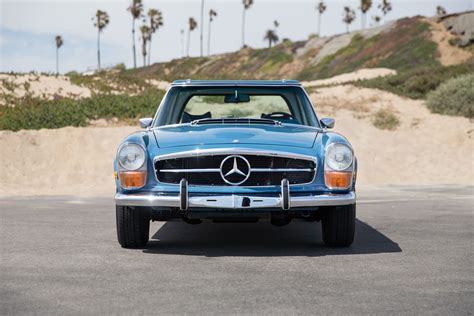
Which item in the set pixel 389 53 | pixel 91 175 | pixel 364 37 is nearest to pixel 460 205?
pixel 91 175

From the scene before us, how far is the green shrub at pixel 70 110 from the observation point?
23.1m

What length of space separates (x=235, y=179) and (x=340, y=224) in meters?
1.08

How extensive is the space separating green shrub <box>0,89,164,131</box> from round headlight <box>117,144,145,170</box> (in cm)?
1632

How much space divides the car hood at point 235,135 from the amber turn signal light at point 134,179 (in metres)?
0.33

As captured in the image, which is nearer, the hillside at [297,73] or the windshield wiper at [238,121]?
the windshield wiper at [238,121]

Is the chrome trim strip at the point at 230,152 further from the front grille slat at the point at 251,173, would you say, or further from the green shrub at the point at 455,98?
the green shrub at the point at 455,98

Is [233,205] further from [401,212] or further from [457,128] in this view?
[457,128]

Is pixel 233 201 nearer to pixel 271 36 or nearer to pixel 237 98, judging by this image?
pixel 237 98

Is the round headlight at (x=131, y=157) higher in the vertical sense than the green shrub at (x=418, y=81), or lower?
lower

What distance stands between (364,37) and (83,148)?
57.1m

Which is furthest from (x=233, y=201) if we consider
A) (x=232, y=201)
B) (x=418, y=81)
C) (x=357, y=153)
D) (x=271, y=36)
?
(x=271, y=36)

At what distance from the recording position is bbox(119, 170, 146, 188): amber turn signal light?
22.5ft

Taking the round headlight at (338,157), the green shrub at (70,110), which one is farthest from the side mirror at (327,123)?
the green shrub at (70,110)

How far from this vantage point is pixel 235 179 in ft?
22.2
